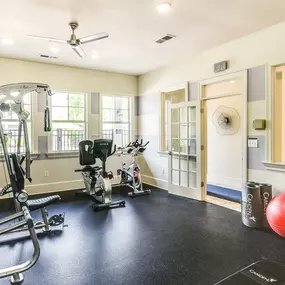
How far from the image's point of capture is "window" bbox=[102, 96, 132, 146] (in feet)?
20.5

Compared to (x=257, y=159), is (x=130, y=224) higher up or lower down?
lower down

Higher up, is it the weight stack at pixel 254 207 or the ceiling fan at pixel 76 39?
the ceiling fan at pixel 76 39

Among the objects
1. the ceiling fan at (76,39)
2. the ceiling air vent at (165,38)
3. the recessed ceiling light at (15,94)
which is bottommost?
the recessed ceiling light at (15,94)

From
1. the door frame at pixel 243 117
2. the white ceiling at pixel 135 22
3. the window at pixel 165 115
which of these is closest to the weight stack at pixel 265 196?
the door frame at pixel 243 117

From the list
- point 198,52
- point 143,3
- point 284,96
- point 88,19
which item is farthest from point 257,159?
point 88,19

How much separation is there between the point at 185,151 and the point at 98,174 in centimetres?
182

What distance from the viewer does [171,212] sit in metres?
4.19

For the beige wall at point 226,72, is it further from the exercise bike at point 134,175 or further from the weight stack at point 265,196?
the exercise bike at point 134,175

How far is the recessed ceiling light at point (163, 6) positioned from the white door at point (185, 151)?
6.85 ft

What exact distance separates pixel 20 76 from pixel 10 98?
2.54 metres

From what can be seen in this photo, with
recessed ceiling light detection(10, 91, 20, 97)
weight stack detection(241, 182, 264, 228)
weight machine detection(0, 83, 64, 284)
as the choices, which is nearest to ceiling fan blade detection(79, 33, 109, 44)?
weight machine detection(0, 83, 64, 284)

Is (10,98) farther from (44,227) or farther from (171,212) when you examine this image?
(171,212)

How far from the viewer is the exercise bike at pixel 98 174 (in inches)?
176

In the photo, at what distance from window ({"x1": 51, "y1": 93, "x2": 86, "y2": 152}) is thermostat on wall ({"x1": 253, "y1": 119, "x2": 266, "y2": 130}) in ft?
12.3
